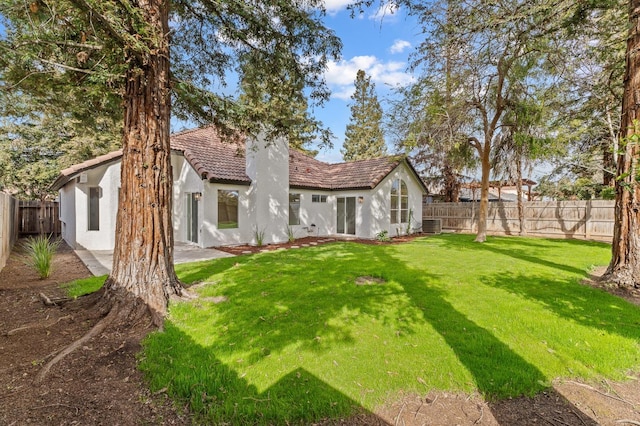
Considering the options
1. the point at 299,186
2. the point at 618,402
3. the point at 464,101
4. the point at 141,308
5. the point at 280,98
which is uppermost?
the point at 464,101

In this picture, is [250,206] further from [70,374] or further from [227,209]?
[70,374]

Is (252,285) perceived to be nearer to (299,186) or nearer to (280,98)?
(280,98)

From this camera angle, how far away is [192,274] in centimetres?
755

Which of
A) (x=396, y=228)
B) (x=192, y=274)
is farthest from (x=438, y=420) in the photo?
(x=396, y=228)

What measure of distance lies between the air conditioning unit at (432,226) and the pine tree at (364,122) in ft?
67.6

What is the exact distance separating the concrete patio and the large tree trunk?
416 inches

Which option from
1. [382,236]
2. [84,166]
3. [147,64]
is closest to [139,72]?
[147,64]

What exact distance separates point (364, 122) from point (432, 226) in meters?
23.6

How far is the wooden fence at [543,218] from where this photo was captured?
49.7 ft

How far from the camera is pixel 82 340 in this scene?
3.90 metres

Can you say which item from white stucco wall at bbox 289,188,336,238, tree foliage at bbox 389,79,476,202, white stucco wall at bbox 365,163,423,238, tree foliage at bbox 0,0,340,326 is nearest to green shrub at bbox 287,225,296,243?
white stucco wall at bbox 289,188,336,238

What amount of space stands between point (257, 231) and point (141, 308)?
8574mm

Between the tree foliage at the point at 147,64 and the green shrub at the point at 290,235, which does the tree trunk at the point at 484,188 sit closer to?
the green shrub at the point at 290,235

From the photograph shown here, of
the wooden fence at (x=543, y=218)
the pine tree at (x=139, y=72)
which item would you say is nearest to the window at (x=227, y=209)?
the pine tree at (x=139, y=72)
